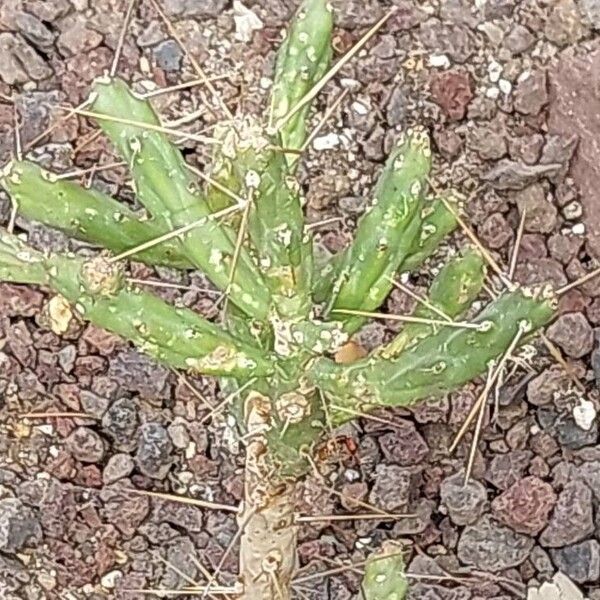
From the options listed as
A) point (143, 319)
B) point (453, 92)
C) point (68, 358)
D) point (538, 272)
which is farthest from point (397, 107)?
point (143, 319)

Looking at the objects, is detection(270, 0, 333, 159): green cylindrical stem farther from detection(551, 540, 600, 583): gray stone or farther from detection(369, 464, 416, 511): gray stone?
detection(551, 540, 600, 583): gray stone

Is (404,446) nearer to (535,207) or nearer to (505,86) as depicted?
(535,207)

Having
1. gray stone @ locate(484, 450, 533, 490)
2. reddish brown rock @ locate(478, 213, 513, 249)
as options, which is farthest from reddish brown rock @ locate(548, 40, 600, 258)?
gray stone @ locate(484, 450, 533, 490)

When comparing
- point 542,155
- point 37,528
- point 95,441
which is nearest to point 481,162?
point 542,155

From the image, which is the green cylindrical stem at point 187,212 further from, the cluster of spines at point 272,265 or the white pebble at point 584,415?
the white pebble at point 584,415

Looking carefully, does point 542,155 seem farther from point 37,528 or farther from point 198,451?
point 37,528

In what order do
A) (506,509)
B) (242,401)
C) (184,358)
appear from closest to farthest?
(184,358)
(242,401)
(506,509)

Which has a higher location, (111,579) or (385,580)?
(385,580)
